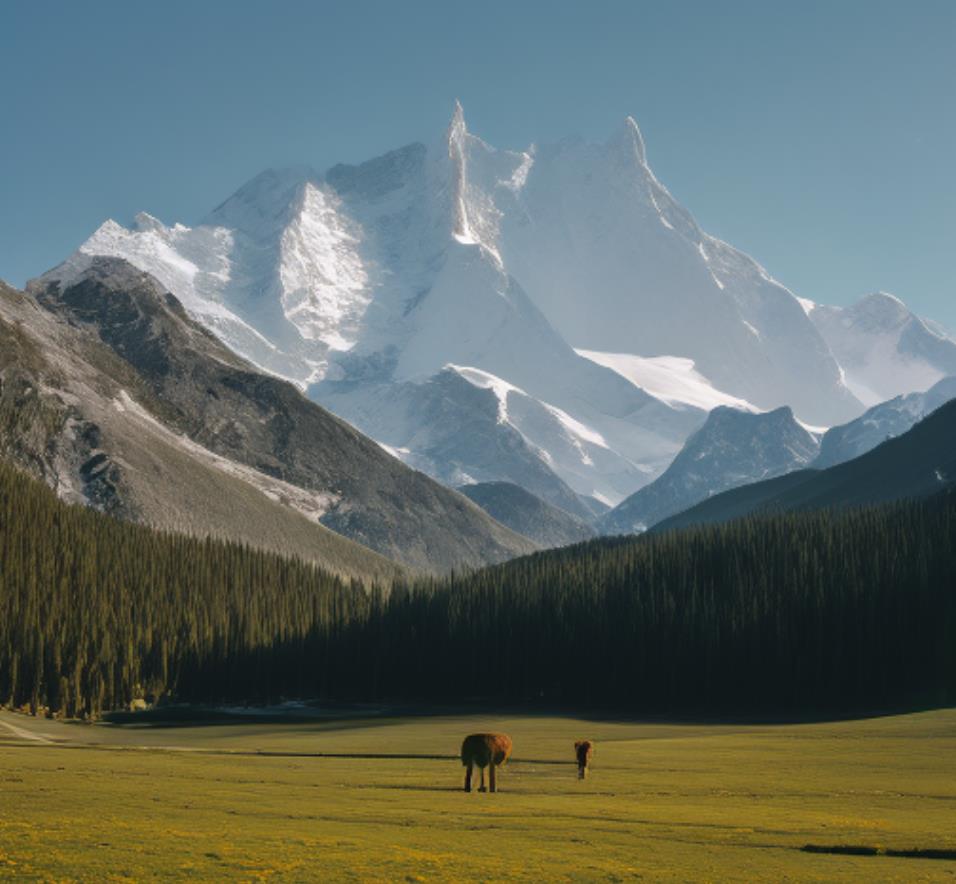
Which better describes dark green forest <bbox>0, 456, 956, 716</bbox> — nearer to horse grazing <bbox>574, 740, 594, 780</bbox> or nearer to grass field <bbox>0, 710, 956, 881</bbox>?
grass field <bbox>0, 710, 956, 881</bbox>

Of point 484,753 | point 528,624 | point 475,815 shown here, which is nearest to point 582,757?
point 484,753

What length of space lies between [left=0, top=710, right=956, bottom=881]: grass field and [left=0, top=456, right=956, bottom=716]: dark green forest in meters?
65.0

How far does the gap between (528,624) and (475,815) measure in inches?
4887

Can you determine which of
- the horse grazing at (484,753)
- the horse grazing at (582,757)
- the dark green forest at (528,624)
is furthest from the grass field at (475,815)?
the dark green forest at (528,624)

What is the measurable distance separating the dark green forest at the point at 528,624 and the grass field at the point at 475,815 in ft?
213

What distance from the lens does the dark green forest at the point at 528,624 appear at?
137 metres

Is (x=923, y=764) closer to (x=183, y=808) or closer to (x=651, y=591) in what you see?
(x=183, y=808)

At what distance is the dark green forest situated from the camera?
13662 cm

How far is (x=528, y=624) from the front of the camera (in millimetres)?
162625

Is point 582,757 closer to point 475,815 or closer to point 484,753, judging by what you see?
point 484,753

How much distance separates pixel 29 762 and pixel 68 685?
286ft

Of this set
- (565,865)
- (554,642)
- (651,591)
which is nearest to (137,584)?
(554,642)

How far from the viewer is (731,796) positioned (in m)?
47.5

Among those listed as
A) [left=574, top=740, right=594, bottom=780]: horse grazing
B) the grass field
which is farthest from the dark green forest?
[left=574, top=740, right=594, bottom=780]: horse grazing
